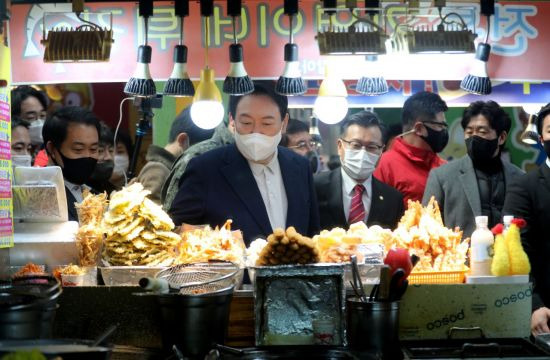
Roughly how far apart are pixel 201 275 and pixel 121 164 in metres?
4.83

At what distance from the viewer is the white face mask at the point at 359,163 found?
582cm

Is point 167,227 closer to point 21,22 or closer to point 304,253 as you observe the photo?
point 304,253

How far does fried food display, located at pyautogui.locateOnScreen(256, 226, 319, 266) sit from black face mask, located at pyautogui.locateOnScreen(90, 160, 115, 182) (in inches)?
105

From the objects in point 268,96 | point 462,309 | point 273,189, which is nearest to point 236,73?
point 268,96

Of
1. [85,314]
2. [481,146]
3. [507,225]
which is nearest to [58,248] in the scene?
[85,314]

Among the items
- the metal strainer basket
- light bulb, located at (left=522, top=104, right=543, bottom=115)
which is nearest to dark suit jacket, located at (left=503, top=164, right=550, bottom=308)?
the metal strainer basket

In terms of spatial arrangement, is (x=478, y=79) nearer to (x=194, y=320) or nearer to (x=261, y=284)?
(x=261, y=284)

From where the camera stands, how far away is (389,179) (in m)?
6.52

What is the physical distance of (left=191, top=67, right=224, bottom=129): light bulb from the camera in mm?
5688

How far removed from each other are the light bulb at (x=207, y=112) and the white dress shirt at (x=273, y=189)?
26.1 inches

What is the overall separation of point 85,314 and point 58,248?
17.5 inches

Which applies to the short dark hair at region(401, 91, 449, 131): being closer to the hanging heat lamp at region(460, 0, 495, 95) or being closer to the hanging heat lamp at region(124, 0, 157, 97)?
the hanging heat lamp at region(460, 0, 495, 95)

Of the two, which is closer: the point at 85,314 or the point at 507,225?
the point at 85,314

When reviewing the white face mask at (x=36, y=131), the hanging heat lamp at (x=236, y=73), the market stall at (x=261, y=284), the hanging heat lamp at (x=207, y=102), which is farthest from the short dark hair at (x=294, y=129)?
the market stall at (x=261, y=284)
